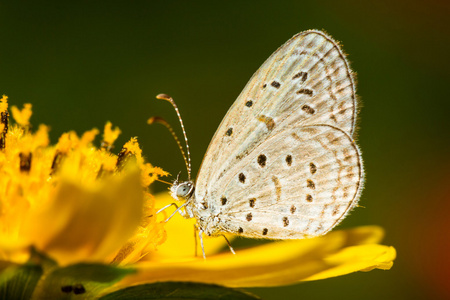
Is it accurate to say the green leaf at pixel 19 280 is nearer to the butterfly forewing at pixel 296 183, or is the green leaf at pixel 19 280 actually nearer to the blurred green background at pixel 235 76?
the butterfly forewing at pixel 296 183

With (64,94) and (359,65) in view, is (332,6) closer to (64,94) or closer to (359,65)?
(359,65)

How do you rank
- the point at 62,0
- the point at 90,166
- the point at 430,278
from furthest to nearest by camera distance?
the point at 62,0 → the point at 430,278 → the point at 90,166

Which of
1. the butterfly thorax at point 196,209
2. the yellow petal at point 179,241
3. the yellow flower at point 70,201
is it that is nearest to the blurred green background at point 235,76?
the yellow petal at point 179,241

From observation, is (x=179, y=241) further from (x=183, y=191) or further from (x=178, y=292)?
(x=178, y=292)

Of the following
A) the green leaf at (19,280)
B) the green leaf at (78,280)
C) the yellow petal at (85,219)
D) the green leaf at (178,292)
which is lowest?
the green leaf at (178,292)

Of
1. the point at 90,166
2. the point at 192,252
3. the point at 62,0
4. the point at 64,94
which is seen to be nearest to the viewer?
the point at 90,166

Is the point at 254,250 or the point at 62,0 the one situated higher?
the point at 62,0

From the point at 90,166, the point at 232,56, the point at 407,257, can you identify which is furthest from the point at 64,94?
the point at 407,257
